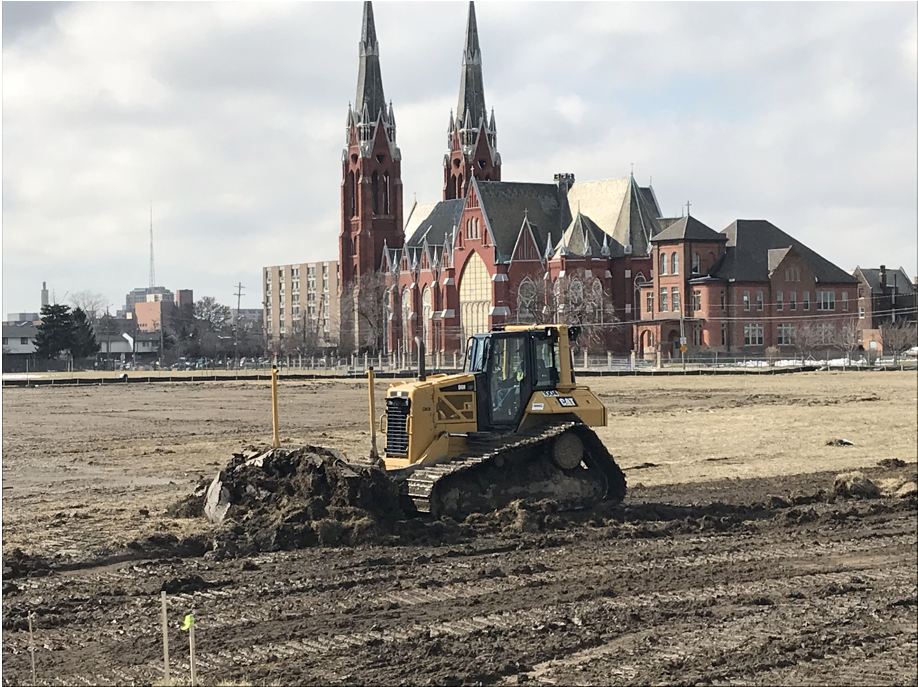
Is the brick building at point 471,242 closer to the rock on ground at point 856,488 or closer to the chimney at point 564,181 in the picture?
the chimney at point 564,181

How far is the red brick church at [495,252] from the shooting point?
99250mm

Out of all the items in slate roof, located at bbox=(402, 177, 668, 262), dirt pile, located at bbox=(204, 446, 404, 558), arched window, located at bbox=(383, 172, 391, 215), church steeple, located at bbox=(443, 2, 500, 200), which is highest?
church steeple, located at bbox=(443, 2, 500, 200)

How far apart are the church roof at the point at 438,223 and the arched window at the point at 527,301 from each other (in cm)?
1902

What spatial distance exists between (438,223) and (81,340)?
153 ft

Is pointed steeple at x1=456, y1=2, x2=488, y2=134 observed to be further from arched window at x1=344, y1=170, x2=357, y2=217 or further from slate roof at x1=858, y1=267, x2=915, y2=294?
slate roof at x1=858, y1=267, x2=915, y2=294

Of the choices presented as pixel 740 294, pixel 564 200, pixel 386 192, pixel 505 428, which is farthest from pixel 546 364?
pixel 386 192

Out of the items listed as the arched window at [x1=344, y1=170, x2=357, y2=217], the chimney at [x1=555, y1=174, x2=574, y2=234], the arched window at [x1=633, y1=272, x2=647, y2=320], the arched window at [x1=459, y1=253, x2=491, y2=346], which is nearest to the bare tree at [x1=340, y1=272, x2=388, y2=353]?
the arched window at [x1=344, y1=170, x2=357, y2=217]

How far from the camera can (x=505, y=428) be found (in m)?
18.7

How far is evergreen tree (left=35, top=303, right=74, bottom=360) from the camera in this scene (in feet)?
303

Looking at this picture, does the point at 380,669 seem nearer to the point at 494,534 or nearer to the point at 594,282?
the point at 494,534

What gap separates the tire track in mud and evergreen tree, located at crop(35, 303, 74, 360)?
271 feet

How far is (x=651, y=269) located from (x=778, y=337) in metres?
14.5

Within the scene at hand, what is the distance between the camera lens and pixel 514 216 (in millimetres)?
115625

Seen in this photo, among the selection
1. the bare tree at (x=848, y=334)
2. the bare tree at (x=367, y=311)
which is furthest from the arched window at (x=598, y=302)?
the bare tree at (x=367, y=311)
